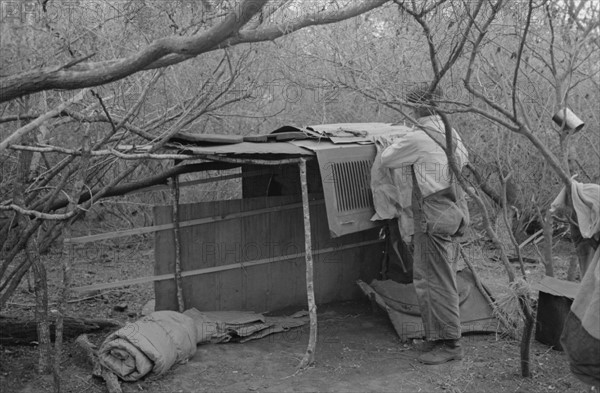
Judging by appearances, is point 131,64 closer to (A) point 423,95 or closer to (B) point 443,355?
(A) point 423,95

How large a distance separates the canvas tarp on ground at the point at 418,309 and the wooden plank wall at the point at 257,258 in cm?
82

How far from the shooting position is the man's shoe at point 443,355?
256 inches

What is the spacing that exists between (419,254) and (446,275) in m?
0.32

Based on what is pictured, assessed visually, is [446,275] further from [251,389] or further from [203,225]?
[203,225]

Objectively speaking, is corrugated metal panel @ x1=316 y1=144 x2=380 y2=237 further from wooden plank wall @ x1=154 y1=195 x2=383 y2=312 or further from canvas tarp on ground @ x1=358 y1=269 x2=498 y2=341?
wooden plank wall @ x1=154 y1=195 x2=383 y2=312

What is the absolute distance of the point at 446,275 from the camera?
6430 millimetres

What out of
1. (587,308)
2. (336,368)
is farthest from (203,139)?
(587,308)

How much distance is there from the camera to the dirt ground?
6.01m

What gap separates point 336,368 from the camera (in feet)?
21.4

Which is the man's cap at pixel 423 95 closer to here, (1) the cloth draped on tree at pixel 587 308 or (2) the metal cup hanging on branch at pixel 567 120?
(2) the metal cup hanging on branch at pixel 567 120

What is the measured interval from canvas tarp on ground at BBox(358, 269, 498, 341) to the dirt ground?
0.43ft

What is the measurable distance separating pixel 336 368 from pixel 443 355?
3.42 ft

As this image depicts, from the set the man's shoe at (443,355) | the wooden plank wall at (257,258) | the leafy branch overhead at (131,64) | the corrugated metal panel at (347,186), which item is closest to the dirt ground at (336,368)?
the man's shoe at (443,355)

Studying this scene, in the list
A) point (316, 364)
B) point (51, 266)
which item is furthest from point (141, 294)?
point (316, 364)
